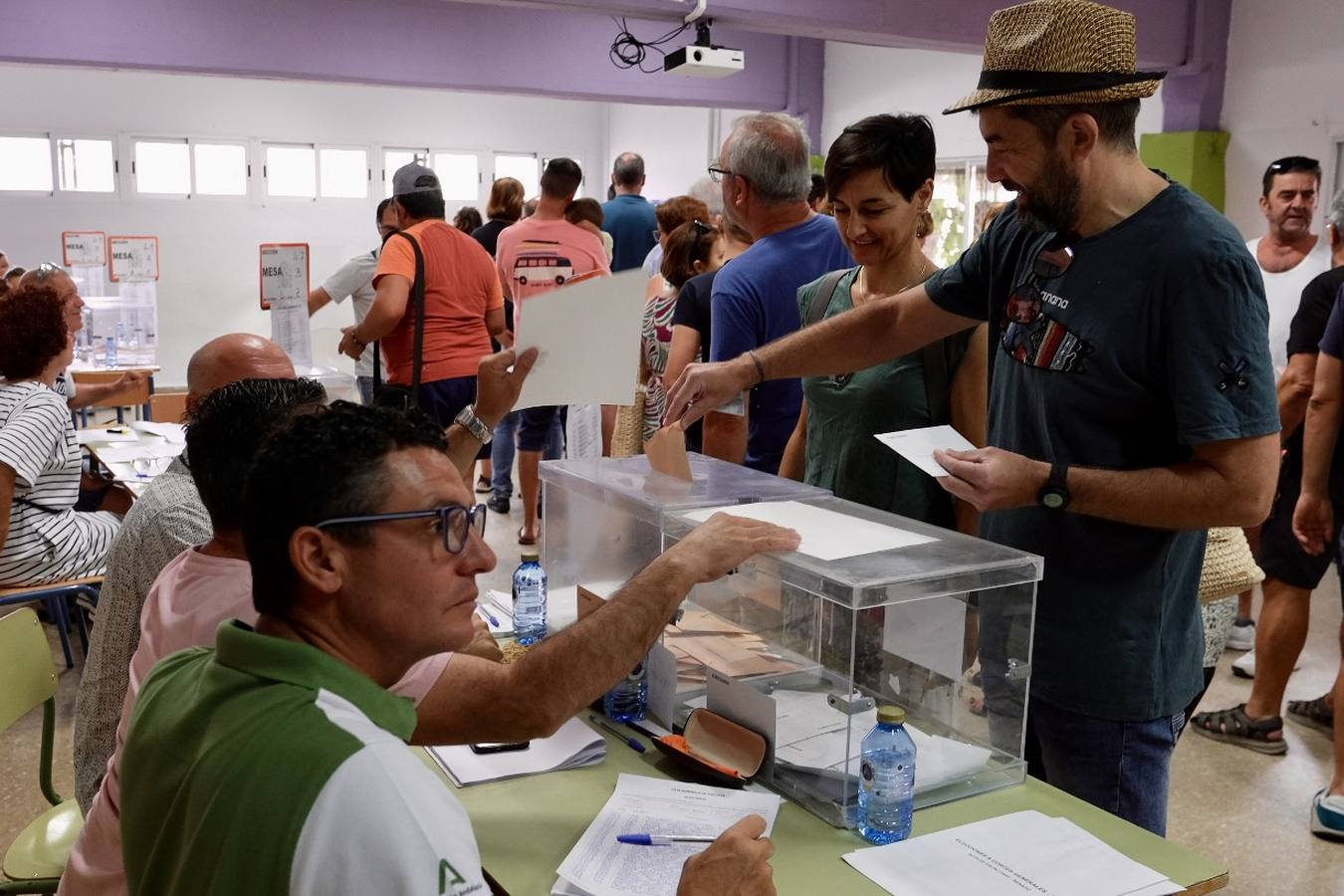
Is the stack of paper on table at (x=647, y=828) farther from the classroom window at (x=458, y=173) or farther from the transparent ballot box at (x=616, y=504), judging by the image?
the classroom window at (x=458, y=173)

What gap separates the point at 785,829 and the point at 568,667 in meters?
0.38

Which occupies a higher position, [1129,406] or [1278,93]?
[1278,93]

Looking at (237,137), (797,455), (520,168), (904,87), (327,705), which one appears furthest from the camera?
(520,168)

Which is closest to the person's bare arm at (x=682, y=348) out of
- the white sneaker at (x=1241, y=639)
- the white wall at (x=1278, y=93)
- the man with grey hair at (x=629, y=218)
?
the white sneaker at (x=1241, y=639)

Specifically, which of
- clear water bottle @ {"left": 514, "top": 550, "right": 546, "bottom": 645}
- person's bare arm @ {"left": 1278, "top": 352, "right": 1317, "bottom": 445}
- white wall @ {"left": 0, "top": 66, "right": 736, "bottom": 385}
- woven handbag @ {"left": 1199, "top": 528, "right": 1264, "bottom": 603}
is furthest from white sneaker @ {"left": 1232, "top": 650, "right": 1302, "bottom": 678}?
white wall @ {"left": 0, "top": 66, "right": 736, "bottom": 385}

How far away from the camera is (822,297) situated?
2545mm

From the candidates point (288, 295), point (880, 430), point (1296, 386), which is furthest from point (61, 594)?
point (1296, 386)

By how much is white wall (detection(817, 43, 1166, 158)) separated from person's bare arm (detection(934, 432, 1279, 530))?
6793 mm

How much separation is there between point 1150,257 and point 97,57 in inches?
289

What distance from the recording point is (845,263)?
3045mm

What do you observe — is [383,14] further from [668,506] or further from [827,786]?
[827,786]

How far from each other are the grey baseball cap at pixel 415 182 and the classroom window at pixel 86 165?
24.4 feet

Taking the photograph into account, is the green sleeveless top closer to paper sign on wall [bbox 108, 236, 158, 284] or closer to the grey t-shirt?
the grey t-shirt

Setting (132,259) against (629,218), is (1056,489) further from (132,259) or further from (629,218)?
(132,259)
